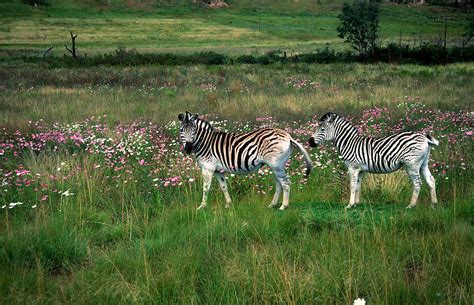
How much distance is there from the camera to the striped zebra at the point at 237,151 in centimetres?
833

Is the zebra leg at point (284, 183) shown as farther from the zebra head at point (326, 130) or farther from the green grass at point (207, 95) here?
the green grass at point (207, 95)

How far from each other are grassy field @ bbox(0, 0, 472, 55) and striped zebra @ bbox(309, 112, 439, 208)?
59.2 metres

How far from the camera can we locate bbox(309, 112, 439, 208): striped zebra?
26.7 ft

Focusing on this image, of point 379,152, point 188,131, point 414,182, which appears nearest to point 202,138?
point 188,131

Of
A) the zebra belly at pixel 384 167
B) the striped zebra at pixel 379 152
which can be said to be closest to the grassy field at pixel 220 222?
the striped zebra at pixel 379 152

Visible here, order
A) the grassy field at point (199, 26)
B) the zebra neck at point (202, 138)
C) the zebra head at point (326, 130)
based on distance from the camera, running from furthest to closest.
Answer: the grassy field at point (199, 26) < the zebra head at point (326, 130) < the zebra neck at point (202, 138)

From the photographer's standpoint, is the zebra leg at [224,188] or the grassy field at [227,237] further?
the zebra leg at [224,188]

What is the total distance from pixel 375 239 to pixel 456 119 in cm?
1061

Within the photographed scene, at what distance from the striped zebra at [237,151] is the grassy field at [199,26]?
5946 cm

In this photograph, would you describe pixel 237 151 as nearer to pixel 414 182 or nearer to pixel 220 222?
pixel 220 222

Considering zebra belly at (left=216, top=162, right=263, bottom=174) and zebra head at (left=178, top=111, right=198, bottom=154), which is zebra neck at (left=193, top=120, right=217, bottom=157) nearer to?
zebra head at (left=178, top=111, right=198, bottom=154)

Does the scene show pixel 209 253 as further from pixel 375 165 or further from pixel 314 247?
pixel 375 165

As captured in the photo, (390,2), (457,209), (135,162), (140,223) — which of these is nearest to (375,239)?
(457,209)

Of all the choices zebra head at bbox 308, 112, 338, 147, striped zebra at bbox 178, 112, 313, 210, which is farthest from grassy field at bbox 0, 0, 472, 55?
striped zebra at bbox 178, 112, 313, 210
